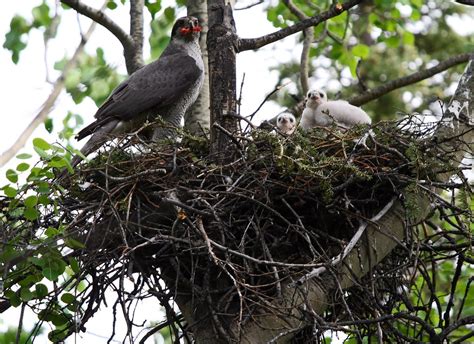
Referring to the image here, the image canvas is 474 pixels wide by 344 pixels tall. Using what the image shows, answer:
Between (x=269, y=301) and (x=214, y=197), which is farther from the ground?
(x=214, y=197)

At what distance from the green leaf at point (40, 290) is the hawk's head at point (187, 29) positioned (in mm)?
3407

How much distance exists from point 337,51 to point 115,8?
104 inches

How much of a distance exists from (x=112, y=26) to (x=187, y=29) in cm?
65

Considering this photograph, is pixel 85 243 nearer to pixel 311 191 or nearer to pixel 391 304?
pixel 311 191

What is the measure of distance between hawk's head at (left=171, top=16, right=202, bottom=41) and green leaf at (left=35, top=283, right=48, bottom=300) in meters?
3.41

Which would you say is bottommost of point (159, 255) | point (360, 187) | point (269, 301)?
point (269, 301)

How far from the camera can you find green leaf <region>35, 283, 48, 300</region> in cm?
512

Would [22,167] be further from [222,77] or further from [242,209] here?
[222,77]


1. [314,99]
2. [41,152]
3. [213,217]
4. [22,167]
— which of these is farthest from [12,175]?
[314,99]

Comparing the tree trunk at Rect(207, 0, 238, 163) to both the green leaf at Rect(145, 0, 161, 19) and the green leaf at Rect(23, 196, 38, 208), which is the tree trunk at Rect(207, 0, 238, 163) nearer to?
the green leaf at Rect(23, 196, 38, 208)

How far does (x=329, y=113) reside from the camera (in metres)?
6.79

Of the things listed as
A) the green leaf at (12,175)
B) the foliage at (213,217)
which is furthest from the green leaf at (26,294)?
the green leaf at (12,175)

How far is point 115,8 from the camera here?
9.07 metres

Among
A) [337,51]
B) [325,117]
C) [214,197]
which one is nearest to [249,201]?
[214,197]
